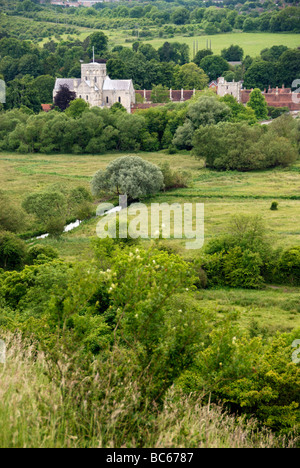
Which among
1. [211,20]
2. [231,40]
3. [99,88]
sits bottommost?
[99,88]

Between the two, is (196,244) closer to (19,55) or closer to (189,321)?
(189,321)

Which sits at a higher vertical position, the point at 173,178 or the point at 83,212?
the point at 173,178

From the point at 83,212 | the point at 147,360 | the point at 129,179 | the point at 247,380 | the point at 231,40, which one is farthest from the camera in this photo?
the point at 231,40

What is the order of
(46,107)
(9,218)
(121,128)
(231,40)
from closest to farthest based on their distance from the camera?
(9,218)
(121,128)
(46,107)
(231,40)

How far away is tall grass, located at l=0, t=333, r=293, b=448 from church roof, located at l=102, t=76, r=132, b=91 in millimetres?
93159

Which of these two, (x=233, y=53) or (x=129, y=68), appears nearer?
(x=129, y=68)

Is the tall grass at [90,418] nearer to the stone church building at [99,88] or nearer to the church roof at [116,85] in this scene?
the stone church building at [99,88]

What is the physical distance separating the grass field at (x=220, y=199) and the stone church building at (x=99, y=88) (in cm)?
2744

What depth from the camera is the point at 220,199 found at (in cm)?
4809

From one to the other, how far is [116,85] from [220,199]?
187 ft

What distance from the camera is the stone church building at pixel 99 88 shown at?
320ft

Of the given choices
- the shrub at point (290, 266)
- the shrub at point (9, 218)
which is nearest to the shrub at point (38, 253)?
the shrub at point (9, 218)

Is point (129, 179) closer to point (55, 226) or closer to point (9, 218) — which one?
point (55, 226)

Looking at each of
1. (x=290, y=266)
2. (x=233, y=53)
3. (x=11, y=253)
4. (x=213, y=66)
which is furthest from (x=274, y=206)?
(x=233, y=53)
